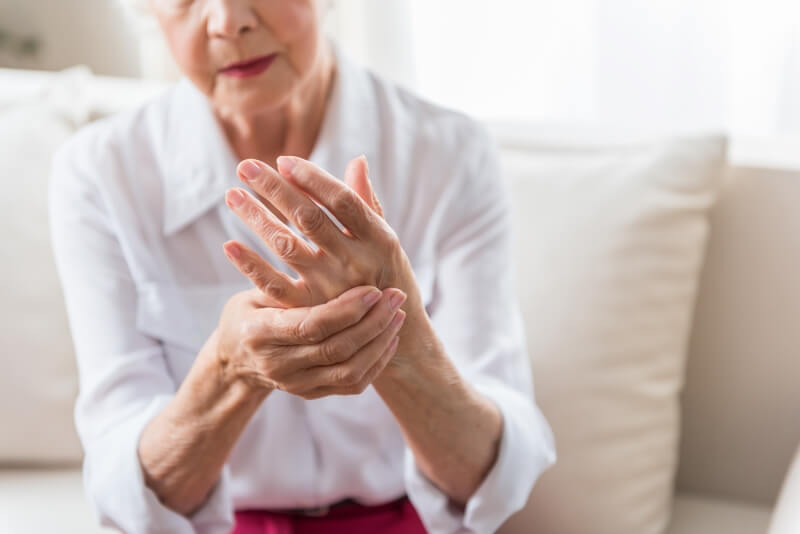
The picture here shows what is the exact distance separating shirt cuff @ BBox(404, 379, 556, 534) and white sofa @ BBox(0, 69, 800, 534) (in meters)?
0.24

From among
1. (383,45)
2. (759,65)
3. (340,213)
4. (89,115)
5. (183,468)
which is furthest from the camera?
(383,45)

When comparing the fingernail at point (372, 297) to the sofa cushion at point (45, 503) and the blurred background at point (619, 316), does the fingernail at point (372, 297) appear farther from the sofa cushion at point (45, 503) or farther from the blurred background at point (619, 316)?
the sofa cushion at point (45, 503)

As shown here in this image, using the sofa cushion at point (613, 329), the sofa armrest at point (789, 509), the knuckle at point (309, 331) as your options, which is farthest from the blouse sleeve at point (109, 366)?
the sofa armrest at point (789, 509)

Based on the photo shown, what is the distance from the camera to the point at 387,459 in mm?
1169

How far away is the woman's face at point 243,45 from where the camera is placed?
1010 mm

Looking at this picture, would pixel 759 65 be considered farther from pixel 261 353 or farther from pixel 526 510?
pixel 261 353

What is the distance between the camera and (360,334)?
2.65 ft

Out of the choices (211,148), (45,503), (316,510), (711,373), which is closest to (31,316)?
(45,503)

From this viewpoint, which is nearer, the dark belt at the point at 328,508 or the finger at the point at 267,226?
the finger at the point at 267,226

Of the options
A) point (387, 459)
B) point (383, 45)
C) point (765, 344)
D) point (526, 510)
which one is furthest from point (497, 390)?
point (383, 45)

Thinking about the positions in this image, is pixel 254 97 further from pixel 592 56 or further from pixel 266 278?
pixel 592 56

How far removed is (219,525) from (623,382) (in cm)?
56

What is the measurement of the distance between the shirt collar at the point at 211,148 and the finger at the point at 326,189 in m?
0.39

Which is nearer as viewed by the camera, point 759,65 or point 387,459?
point 387,459
